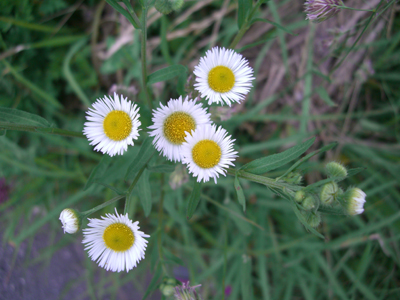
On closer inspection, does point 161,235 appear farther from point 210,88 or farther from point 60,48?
point 60,48

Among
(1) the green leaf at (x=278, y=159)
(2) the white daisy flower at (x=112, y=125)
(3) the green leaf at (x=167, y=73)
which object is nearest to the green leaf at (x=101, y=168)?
(2) the white daisy flower at (x=112, y=125)

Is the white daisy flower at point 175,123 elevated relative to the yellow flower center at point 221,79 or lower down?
lower down

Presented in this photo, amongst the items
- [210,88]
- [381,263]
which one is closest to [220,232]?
[381,263]

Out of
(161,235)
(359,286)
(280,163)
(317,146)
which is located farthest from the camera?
(317,146)

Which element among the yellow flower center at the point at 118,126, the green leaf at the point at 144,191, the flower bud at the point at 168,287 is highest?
the yellow flower center at the point at 118,126

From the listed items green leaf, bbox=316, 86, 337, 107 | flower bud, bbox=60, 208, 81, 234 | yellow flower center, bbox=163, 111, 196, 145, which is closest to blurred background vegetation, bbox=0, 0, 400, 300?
green leaf, bbox=316, 86, 337, 107

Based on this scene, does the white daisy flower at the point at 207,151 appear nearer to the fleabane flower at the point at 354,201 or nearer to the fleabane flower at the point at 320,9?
the fleabane flower at the point at 354,201
